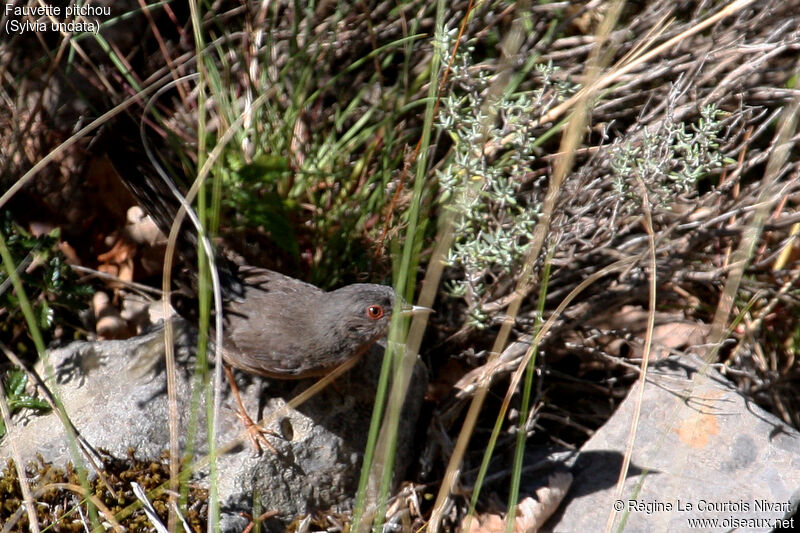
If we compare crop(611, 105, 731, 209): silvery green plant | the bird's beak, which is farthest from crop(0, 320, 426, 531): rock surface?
crop(611, 105, 731, 209): silvery green plant

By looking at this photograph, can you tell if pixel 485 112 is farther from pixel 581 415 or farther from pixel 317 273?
pixel 581 415

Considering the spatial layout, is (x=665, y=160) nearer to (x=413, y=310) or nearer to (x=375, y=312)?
(x=413, y=310)

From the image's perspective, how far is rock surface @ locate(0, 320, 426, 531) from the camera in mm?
3416

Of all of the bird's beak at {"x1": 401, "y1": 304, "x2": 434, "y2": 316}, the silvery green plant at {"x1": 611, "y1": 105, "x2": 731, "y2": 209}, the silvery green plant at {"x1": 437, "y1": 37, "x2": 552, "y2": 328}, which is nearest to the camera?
the bird's beak at {"x1": 401, "y1": 304, "x2": 434, "y2": 316}

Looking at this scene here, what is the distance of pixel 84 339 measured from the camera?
13.0 ft

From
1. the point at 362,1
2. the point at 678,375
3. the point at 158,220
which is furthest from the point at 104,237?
the point at 678,375

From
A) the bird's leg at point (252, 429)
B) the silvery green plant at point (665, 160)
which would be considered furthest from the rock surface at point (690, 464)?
the bird's leg at point (252, 429)

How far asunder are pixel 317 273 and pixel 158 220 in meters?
0.84

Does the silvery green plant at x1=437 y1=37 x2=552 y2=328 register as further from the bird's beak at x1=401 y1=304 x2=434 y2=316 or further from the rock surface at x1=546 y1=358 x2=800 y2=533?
the rock surface at x1=546 y1=358 x2=800 y2=533

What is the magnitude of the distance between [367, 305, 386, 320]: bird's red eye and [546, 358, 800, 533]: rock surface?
129 centimetres

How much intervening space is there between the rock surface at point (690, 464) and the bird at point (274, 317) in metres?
1.26

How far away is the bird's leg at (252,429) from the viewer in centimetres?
346

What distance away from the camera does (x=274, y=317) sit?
3.58 metres

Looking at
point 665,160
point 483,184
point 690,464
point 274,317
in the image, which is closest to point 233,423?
point 274,317
